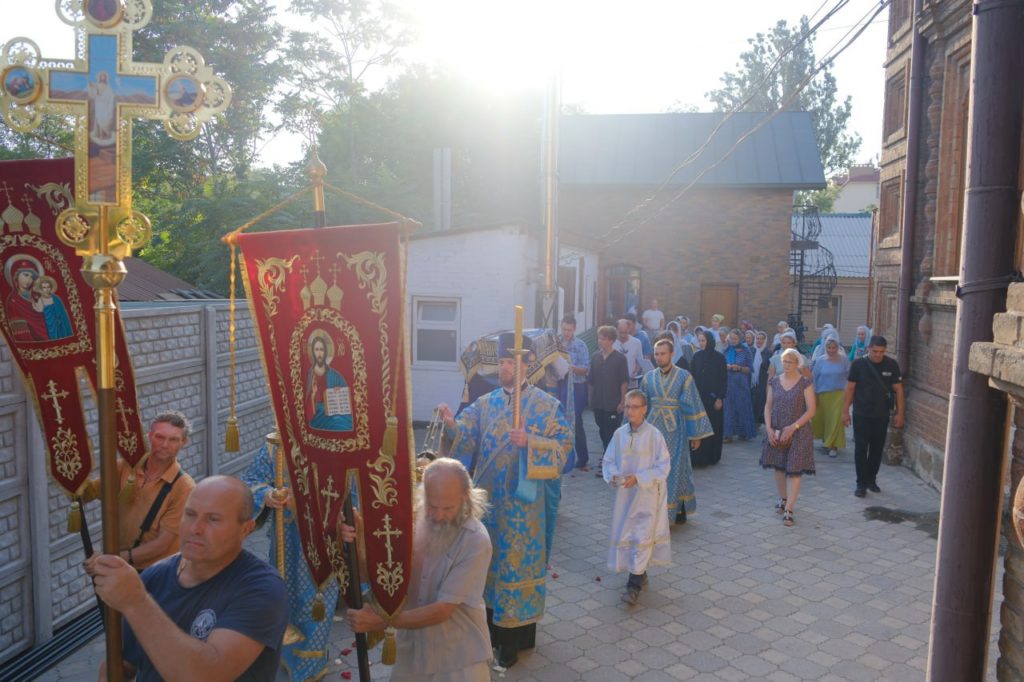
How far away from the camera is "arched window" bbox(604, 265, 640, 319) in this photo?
25469 mm

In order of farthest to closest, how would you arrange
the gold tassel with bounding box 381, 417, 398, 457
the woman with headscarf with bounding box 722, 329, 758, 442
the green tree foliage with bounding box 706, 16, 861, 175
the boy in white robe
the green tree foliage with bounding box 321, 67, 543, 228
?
the green tree foliage with bounding box 706, 16, 861, 175, the green tree foliage with bounding box 321, 67, 543, 228, the woman with headscarf with bounding box 722, 329, 758, 442, the boy in white robe, the gold tassel with bounding box 381, 417, 398, 457

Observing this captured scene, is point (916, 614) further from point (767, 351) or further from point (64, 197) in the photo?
point (767, 351)

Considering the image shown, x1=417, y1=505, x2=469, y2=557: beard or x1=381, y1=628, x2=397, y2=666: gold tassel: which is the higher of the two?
x1=417, y1=505, x2=469, y2=557: beard

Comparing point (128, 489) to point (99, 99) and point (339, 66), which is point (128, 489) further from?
point (339, 66)

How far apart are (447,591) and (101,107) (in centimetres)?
217

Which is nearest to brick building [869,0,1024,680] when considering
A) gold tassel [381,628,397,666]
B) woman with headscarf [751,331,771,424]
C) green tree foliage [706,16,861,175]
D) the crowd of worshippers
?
the crowd of worshippers

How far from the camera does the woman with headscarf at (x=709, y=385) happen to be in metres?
11.8

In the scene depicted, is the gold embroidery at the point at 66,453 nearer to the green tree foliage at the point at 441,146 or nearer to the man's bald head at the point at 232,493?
the man's bald head at the point at 232,493

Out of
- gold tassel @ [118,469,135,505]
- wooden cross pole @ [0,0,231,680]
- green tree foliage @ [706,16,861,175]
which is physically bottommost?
gold tassel @ [118,469,135,505]

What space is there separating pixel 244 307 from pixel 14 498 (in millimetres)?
4323

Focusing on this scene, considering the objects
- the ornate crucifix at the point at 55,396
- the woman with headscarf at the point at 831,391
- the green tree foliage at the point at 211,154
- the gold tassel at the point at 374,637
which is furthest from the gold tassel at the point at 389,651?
the green tree foliage at the point at 211,154

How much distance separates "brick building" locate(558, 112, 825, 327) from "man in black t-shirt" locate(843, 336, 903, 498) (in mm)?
13718

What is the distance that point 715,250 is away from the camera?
25016 mm

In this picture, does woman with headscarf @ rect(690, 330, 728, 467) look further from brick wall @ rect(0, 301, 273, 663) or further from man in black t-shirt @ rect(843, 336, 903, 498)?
brick wall @ rect(0, 301, 273, 663)
